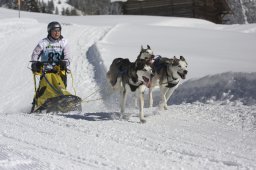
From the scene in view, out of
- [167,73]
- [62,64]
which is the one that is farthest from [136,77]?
[62,64]

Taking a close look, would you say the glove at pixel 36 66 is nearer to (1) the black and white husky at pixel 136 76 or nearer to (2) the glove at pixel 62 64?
(2) the glove at pixel 62 64

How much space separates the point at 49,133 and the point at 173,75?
8.90ft

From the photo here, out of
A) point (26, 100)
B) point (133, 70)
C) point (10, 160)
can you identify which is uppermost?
point (133, 70)

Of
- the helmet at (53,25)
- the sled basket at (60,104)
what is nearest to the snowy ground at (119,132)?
the sled basket at (60,104)

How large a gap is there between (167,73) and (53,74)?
2.09 metres

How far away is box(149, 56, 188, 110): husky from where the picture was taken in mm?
7703

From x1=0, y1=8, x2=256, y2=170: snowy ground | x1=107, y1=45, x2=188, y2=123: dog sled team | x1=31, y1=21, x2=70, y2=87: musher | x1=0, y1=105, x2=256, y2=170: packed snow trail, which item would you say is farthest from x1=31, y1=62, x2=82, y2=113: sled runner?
x1=107, y1=45, x2=188, y2=123: dog sled team

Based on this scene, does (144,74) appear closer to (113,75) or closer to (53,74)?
(113,75)

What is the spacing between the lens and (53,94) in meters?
8.31

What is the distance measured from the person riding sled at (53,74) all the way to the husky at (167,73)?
1.44 metres

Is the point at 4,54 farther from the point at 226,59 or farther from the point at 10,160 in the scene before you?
the point at 10,160

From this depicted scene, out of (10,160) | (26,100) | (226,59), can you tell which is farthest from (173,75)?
(226,59)

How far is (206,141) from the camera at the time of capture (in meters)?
5.65

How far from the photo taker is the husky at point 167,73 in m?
7.70
